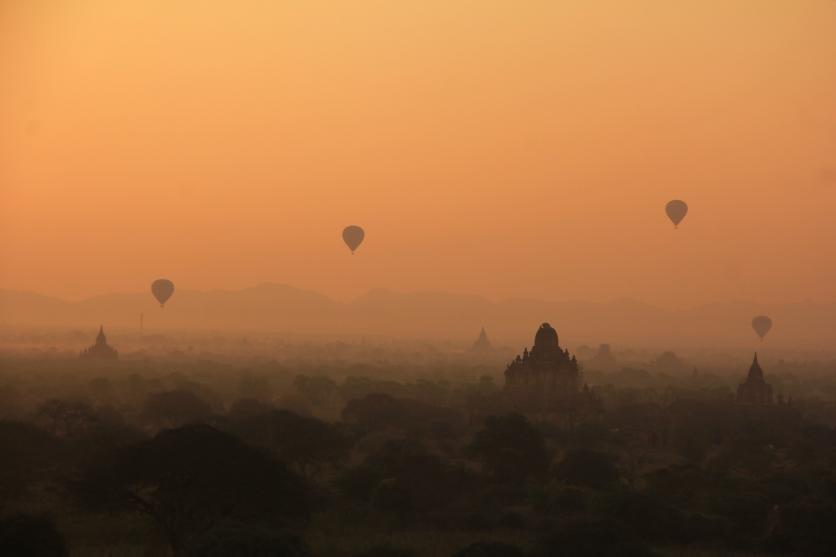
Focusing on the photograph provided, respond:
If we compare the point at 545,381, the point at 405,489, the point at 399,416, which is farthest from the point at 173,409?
the point at 405,489

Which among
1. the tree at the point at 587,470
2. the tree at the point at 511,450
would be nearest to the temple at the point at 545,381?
the tree at the point at 511,450

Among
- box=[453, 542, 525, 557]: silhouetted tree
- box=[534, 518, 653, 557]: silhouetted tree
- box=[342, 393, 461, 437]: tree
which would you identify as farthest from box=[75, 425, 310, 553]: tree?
box=[342, 393, 461, 437]: tree

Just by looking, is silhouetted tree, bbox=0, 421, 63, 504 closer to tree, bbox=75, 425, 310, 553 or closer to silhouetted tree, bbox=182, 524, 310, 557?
tree, bbox=75, 425, 310, 553

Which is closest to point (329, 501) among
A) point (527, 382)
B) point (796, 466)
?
point (796, 466)

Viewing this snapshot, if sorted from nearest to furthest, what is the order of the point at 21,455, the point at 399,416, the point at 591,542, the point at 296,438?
the point at 591,542 < the point at 21,455 < the point at 296,438 < the point at 399,416

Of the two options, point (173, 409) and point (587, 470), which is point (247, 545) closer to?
point (587, 470)

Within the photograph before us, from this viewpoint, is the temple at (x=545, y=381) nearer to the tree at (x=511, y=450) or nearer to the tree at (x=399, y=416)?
the tree at (x=399, y=416)
